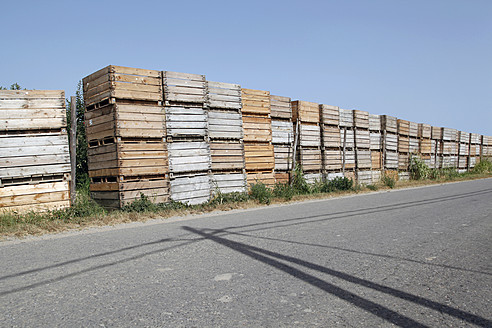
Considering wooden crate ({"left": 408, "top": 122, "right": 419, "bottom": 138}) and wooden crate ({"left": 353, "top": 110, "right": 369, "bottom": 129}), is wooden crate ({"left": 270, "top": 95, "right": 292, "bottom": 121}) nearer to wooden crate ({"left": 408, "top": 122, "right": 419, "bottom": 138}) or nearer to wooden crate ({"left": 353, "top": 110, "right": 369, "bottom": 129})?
wooden crate ({"left": 353, "top": 110, "right": 369, "bottom": 129})

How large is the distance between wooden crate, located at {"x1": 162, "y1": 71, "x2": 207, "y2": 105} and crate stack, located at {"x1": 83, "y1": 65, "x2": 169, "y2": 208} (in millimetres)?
215

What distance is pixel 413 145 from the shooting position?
22.4 meters

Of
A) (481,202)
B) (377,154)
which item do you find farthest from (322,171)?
(481,202)

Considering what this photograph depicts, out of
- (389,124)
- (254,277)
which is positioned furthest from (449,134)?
(254,277)

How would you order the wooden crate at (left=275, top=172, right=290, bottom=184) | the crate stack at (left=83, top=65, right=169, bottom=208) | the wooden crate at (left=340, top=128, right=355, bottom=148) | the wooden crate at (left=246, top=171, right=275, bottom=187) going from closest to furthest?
the crate stack at (left=83, top=65, right=169, bottom=208) < the wooden crate at (left=246, top=171, right=275, bottom=187) < the wooden crate at (left=275, top=172, right=290, bottom=184) < the wooden crate at (left=340, top=128, right=355, bottom=148)

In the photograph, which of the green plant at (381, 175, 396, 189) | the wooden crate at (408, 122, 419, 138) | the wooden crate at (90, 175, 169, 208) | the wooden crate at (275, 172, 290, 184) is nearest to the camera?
the wooden crate at (90, 175, 169, 208)

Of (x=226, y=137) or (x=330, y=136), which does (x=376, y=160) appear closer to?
(x=330, y=136)

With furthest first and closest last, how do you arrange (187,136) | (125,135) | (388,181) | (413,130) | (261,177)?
(413,130) → (388,181) → (261,177) → (187,136) → (125,135)

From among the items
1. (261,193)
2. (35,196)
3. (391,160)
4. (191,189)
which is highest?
(391,160)

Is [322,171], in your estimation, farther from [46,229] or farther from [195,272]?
[195,272]

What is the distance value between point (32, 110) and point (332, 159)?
10810mm

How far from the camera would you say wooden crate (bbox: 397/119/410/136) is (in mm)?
20688

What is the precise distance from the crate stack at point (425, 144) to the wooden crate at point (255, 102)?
547 inches

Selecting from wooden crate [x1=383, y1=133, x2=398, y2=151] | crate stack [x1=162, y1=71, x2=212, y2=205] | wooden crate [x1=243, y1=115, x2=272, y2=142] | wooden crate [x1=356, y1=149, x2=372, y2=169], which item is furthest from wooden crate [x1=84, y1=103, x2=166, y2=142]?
wooden crate [x1=383, y1=133, x2=398, y2=151]
